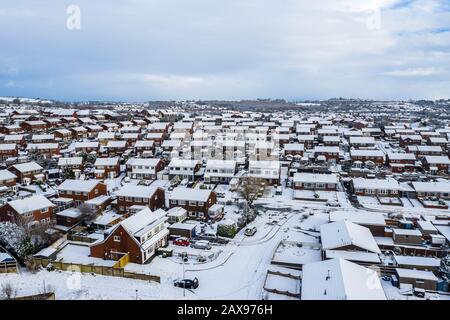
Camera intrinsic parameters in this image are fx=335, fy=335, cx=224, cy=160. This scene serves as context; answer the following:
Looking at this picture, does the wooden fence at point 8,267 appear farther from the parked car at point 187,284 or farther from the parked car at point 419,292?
the parked car at point 419,292

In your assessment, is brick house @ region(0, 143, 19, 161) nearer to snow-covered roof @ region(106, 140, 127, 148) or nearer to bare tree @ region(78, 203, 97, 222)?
snow-covered roof @ region(106, 140, 127, 148)

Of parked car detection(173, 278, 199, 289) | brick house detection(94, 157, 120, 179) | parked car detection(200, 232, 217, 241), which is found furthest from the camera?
brick house detection(94, 157, 120, 179)

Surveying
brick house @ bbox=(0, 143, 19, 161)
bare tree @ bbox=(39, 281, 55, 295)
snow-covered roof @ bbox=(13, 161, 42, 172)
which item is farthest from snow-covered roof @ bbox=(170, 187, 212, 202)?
brick house @ bbox=(0, 143, 19, 161)

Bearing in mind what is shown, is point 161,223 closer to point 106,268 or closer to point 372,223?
point 106,268

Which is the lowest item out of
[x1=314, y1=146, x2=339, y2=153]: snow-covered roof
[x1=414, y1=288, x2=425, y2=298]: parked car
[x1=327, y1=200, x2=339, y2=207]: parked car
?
[x1=414, y1=288, x2=425, y2=298]: parked car

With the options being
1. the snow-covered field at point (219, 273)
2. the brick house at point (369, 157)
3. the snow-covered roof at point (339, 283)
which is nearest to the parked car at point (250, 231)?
the snow-covered field at point (219, 273)

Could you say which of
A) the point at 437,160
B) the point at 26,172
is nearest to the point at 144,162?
the point at 26,172
